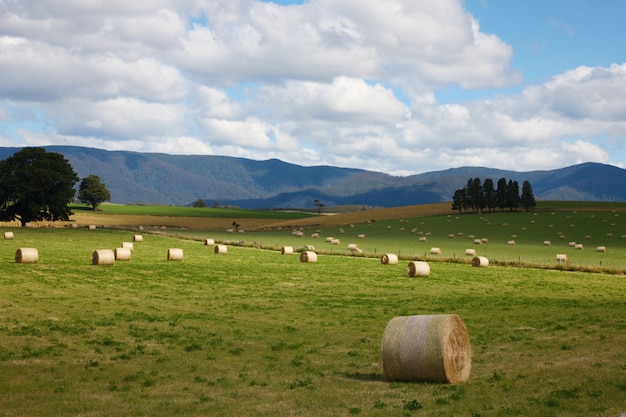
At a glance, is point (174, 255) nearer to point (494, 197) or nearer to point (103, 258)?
point (103, 258)

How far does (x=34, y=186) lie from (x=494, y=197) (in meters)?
93.5

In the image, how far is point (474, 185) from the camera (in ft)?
500

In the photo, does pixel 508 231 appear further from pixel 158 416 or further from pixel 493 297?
pixel 158 416

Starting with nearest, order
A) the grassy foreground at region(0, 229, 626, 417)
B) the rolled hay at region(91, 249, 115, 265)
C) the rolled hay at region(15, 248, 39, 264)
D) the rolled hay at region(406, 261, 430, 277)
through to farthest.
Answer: the grassy foreground at region(0, 229, 626, 417) < the rolled hay at region(15, 248, 39, 264) < the rolled hay at region(91, 249, 115, 265) < the rolled hay at region(406, 261, 430, 277)

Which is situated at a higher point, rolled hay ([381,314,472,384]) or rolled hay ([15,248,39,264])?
rolled hay ([15,248,39,264])

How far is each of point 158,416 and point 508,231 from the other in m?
101

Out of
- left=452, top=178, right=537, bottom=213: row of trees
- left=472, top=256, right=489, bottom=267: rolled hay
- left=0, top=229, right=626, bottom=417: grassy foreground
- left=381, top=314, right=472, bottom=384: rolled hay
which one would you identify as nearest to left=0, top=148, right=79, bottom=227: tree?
left=0, top=229, right=626, bottom=417: grassy foreground

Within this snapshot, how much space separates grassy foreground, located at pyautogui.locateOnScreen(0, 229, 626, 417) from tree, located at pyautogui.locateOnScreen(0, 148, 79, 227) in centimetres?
5316

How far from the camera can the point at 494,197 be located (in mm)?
151000

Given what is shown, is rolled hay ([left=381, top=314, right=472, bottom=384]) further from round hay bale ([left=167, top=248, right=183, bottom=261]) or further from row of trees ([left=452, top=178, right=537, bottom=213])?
row of trees ([left=452, top=178, right=537, bottom=213])

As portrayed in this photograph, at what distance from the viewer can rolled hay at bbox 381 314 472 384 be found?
697 inches

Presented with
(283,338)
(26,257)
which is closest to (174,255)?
(26,257)

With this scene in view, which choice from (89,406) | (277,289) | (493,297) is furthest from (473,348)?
(277,289)

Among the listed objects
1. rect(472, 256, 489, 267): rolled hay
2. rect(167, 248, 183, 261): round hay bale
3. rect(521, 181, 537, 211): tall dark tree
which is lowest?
rect(472, 256, 489, 267): rolled hay
